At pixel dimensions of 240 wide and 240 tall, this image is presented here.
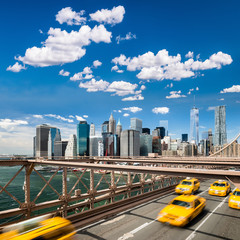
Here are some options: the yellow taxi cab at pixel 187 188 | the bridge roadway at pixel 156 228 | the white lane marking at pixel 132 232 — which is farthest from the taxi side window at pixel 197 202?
the yellow taxi cab at pixel 187 188

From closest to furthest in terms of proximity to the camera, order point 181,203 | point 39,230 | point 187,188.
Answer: point 39,230 → point 181,203 → point 187,188

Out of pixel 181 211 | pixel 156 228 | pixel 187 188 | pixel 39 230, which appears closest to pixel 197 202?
pixel 181 211

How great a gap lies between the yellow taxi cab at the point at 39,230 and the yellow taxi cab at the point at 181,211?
601 centimetres

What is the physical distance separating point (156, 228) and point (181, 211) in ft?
6.03

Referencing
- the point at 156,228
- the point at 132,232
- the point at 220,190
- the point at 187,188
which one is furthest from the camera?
the point at 187,188

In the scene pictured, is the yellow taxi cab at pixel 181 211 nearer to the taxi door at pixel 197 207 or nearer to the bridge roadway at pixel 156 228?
the taxi door at pixel 197 207

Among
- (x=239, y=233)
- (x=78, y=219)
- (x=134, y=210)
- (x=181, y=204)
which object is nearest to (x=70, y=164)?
(x=78, y=219)

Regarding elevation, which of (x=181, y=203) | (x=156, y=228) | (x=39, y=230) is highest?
(x=39, y=230)

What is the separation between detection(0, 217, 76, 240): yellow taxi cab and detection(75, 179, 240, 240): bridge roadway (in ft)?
7.15

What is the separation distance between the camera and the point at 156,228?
11.3 m

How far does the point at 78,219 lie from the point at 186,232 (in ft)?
19.6

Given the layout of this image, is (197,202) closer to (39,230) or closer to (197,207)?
(197,207)

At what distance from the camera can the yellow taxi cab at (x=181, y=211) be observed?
11.6m

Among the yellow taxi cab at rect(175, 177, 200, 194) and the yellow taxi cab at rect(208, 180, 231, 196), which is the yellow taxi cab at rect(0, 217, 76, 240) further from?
the yellow taxi cab at rect(208, 180, 231, 196)
